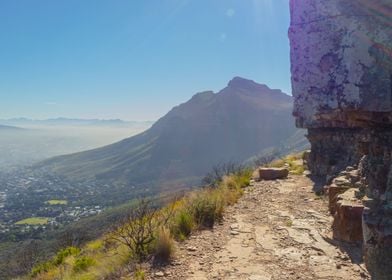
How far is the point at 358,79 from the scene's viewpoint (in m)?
2.59

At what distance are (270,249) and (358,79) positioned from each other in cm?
469

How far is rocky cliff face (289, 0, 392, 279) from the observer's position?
250 centimetres

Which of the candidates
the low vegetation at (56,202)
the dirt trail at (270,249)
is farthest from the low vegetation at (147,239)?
the low vegetation at (56,202)

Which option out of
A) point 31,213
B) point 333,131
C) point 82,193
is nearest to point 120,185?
point 82,193

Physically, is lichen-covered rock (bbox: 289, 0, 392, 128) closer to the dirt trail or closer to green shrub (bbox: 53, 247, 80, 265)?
the dirt trail

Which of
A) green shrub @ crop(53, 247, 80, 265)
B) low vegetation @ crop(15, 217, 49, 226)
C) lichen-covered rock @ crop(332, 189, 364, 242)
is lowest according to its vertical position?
low vegetation @ crop(15, 217, 49, 226)

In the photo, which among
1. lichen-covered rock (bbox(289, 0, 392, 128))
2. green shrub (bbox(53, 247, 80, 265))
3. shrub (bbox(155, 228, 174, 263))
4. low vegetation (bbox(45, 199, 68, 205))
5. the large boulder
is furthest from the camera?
low vegetation (bbox(45, 199, 68, 205))

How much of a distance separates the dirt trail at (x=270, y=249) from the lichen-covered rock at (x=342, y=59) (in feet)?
10.9

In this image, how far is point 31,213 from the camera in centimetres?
11781

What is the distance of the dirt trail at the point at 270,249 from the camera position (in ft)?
18.3

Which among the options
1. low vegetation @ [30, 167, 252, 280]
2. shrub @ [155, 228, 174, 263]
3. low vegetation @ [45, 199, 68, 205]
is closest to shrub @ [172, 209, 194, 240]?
low vegetation @ [30, 167, 252, 280]

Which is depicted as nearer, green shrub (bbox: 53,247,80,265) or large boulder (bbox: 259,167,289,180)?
green shrub (bbox: 53,247,80,265)

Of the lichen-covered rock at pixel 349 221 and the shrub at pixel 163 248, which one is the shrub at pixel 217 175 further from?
the lichen-covered rock at pixel 349 221

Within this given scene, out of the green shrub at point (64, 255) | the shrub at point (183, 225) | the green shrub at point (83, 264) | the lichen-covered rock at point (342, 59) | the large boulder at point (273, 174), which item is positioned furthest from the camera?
the large boulder at point (273, 174)
